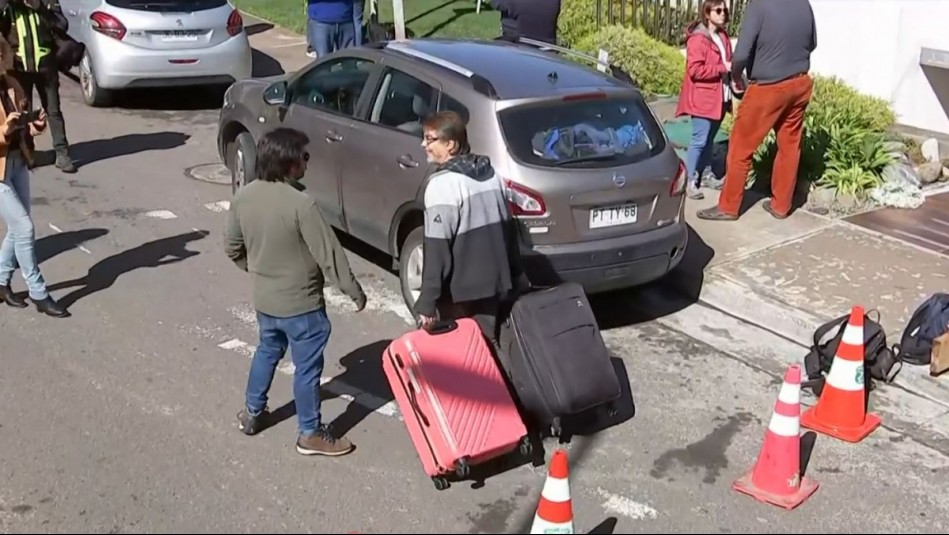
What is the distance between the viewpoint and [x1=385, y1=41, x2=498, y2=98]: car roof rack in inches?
272

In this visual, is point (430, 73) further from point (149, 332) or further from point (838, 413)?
point (838, 413)

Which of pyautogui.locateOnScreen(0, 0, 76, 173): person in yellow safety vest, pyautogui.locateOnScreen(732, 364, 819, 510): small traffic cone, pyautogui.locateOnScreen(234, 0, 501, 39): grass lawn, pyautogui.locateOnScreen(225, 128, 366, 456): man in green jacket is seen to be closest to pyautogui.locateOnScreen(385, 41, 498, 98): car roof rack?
pyautogui.locateOnScreen(225, 128, 366, 456): man in green jacket

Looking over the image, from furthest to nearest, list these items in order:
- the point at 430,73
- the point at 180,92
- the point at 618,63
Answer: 1. the point at 180,92
2. the point at 618,63
3. the point at 430,73

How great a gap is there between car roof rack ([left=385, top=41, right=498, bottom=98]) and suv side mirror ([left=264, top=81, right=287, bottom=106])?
98 centimetres

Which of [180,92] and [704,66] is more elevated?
[704,66]

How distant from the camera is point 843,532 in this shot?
16.7 feet

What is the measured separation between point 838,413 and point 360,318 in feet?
9.71

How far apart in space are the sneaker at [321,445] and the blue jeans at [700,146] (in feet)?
15.7

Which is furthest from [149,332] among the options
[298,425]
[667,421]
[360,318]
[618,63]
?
[618,63]

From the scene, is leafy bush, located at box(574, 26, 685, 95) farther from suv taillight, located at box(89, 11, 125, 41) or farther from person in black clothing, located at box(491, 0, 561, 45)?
suv taillight, located at box(89, 11, 125, 41)

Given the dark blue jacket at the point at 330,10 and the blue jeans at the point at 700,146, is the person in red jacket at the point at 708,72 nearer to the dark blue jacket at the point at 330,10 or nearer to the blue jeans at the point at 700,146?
the blue jeans at the point at 700,146

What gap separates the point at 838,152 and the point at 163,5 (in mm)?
7421

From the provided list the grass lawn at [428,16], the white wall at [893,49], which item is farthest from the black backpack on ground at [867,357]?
the grass lawn at [428,16]

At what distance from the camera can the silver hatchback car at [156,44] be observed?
41.6ft
